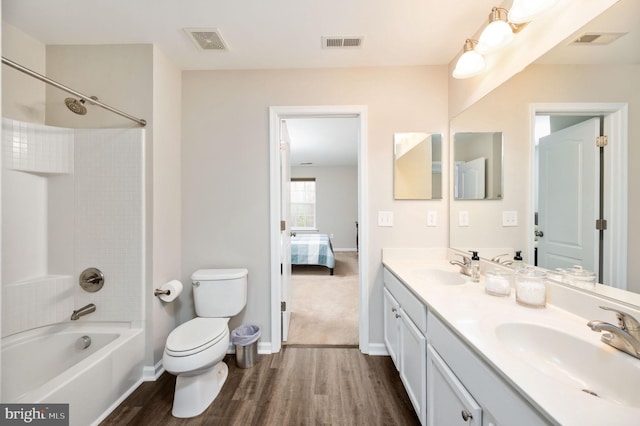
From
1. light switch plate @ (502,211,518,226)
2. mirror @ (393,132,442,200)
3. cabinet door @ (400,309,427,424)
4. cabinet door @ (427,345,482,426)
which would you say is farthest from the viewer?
mirror @ (393,132,442,200)

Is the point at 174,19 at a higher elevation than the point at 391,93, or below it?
higher

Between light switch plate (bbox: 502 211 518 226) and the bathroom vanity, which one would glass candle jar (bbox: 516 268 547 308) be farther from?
light switch plate (bbox: 502 211 518 226)

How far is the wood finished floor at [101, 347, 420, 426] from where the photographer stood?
4.70ft

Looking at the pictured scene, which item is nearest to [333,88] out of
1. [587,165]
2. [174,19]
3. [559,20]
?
[174,19]

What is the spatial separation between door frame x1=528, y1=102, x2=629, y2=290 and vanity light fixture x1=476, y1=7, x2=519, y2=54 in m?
0.63

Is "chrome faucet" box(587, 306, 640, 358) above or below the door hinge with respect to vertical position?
below

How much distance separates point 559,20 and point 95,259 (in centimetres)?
311

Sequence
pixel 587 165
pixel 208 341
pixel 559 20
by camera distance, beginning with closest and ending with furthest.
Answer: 1. pixel 587 165
2. pixel 559 20
3. pixel 208 341

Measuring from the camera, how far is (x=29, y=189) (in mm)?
1656

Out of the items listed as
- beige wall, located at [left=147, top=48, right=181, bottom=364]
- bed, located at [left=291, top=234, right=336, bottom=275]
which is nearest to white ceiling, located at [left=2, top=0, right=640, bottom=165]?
beige wall, located at [left=147, top=48, right=181, bottom=364]

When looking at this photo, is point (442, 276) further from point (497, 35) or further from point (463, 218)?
point (497, 35)

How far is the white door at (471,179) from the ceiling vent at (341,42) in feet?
3.98

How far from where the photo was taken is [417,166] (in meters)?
2.04

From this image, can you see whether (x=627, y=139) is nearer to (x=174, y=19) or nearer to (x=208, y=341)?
(x=208, y=341)
